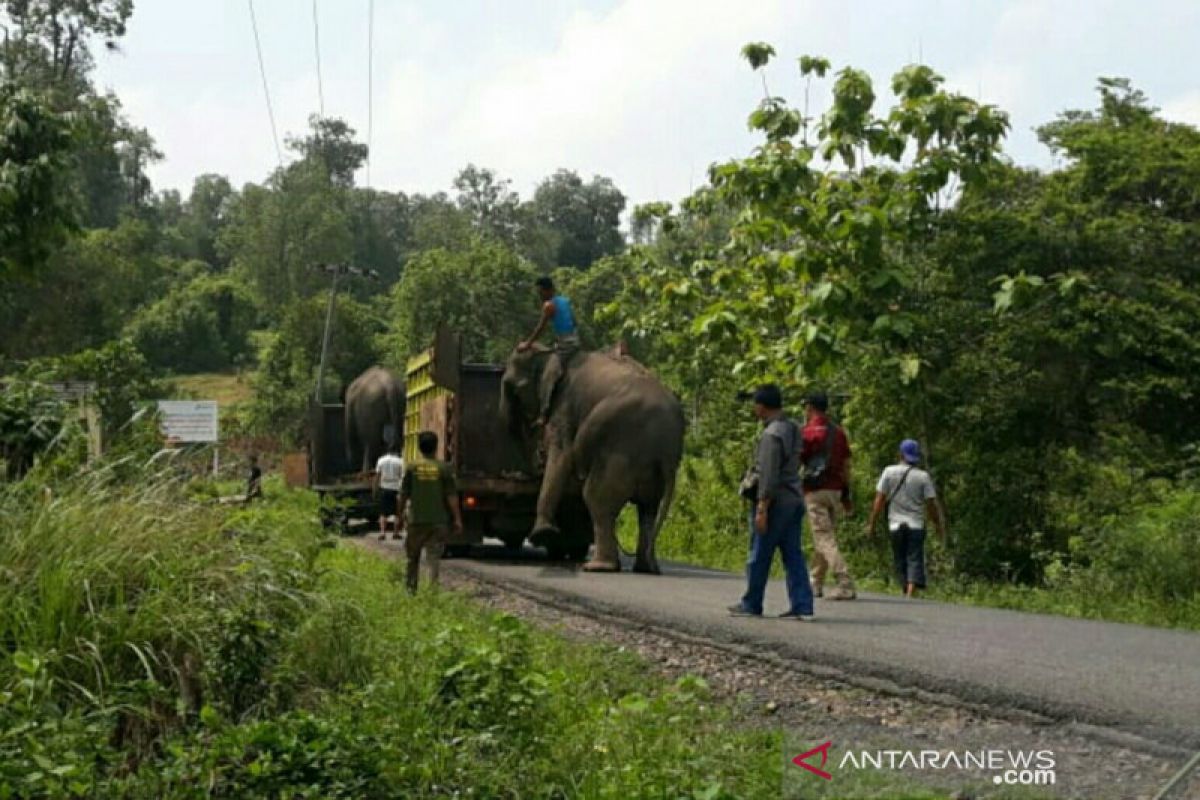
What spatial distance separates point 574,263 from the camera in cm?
9094

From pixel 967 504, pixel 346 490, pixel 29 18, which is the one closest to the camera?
pixel 967 504

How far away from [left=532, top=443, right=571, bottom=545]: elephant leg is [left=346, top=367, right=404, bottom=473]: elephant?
7124mm

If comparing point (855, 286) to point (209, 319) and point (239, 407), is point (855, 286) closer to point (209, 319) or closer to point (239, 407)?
point (239, 407)

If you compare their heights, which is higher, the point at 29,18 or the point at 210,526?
the point at 29,18

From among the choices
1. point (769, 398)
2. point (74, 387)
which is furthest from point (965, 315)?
point (74, 387)

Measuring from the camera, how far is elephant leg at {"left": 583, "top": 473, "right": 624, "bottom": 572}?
14.7 meters

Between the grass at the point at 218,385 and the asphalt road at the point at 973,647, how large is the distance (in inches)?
2423

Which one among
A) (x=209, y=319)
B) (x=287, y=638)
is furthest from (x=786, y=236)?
(x=209, y=319)

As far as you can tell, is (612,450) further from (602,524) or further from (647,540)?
(647,540)

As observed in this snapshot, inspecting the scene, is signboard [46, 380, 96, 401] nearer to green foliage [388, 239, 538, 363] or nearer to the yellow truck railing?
the yellow truck railing

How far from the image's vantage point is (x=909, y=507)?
13656mm

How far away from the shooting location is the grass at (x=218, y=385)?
7262 centimetres

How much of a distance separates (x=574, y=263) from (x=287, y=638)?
84178 mm

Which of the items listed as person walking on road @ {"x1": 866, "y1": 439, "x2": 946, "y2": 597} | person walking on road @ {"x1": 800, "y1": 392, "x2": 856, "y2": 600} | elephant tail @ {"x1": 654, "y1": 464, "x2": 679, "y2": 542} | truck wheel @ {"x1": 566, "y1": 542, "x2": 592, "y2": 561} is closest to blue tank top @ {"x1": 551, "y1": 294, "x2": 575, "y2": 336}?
elephant tail @ {"x1": 654, "y1": 464, "x2": 679, "y2": 542}
